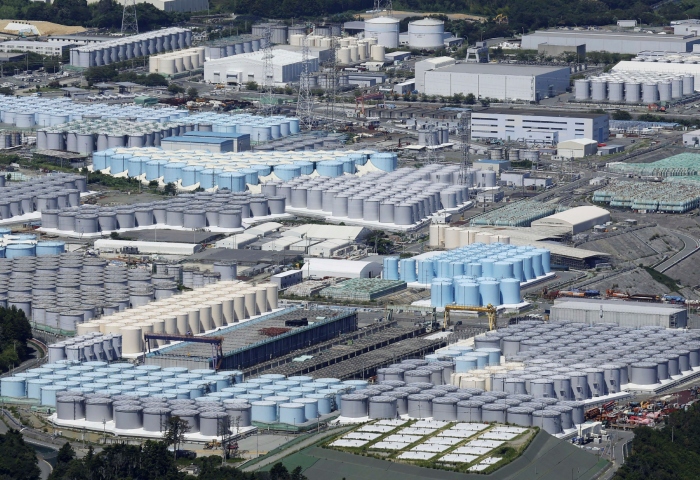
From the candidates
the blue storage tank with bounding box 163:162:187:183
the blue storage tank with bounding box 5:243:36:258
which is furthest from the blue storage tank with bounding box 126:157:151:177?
the blue storage tank with bounding box 5:243:36:258

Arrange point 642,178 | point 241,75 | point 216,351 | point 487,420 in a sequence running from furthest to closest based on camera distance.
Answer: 1. point 241,75
2. point 642,178
3. point 216,351
4. point 487,420

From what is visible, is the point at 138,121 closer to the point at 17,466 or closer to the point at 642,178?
the point at 642,178

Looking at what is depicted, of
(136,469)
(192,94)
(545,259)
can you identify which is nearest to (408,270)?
(545,259)

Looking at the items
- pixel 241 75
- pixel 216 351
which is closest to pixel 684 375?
pixel 216 351

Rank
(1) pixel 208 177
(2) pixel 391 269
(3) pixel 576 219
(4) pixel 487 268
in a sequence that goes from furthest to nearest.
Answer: (1) pixel 208 177, (3) pixel 576 219, (2) pixel 391 269, (4) pixel 487 268

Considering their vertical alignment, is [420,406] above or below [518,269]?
below

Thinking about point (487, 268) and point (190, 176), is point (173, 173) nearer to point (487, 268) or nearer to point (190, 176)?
point (190, 176)

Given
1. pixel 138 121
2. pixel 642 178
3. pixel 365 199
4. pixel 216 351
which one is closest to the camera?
pixel 216 351
